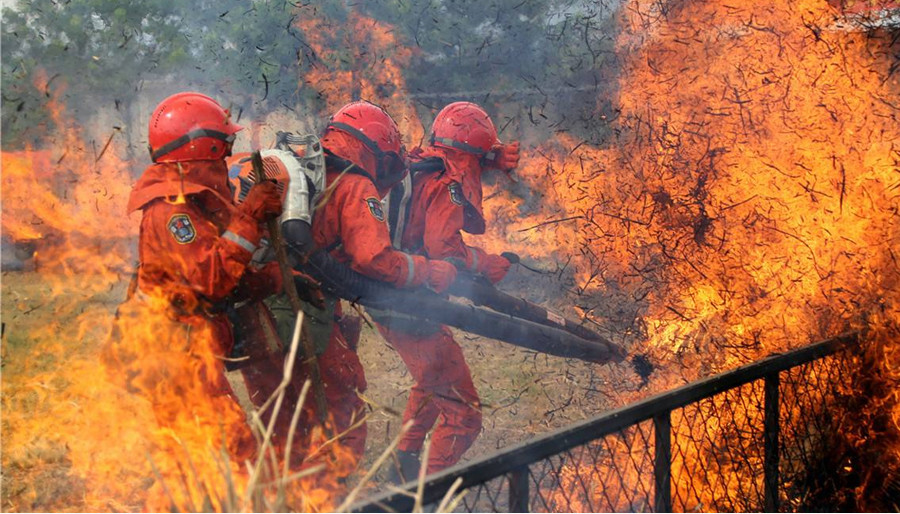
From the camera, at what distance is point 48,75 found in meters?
8.70

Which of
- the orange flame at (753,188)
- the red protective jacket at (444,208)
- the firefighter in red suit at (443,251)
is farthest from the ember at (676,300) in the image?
the firefighter in red suit at (443,251)

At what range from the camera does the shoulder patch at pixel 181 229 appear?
3.44m

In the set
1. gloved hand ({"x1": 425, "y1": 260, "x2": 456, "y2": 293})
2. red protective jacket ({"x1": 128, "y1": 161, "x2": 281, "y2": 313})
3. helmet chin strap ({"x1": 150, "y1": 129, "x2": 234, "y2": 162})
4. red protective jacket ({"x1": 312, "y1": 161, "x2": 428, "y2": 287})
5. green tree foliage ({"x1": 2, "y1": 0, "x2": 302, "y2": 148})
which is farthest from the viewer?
green tree foliage ({"x1": 2, "y1": 0, "x2": 302, "y2": 148})

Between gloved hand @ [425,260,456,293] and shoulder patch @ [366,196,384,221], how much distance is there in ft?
1.63

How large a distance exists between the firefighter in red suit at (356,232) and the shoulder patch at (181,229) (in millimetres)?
947

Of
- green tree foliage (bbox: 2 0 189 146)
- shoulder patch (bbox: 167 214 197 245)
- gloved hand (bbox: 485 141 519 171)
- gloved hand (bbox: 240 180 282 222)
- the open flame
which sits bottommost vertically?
the open flame

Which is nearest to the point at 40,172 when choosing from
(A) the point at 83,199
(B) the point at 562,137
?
(A) the point at 83,199

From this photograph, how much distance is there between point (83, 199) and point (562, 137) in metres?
6.99

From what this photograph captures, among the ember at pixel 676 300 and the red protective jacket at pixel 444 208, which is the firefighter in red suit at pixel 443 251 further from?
the ember at pixel 676 300

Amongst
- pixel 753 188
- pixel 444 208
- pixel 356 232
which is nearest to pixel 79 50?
pixel 444 208

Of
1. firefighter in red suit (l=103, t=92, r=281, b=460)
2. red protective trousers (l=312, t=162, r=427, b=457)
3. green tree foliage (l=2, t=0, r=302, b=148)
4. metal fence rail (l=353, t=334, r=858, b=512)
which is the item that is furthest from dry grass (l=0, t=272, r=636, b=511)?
green tree foliage (l=2, t=0, r=302, b=148)

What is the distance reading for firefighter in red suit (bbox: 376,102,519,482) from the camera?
202 inches

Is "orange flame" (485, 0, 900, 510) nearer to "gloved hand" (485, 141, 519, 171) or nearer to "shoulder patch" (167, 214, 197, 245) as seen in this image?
"gloved hand" (485, 141, 519, 171)

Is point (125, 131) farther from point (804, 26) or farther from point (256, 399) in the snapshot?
point (804, 26)
